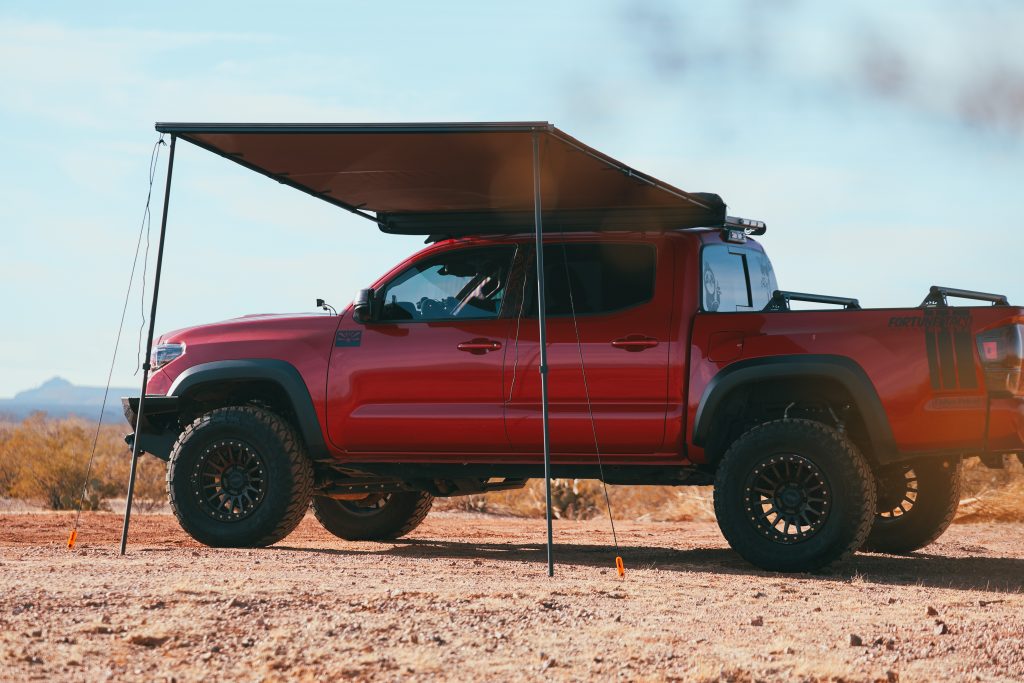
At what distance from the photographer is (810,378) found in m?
8.33

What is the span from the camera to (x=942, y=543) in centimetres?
1111

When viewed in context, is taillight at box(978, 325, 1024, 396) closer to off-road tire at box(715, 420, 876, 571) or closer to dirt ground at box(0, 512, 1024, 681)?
off-road tire at box(715, 420, 876, 571)

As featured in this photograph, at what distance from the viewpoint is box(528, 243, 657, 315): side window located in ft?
28.7

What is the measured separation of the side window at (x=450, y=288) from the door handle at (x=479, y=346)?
→ 0.71ft

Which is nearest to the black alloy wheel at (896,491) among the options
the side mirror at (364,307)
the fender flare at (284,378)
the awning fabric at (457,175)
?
the awning fabric at (457,175)

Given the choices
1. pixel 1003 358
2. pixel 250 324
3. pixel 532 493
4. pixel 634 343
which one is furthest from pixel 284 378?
pixel 532 493

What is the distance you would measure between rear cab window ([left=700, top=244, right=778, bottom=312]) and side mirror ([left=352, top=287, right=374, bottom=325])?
2205mm

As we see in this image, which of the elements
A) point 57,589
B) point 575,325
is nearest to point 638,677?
point 57,589

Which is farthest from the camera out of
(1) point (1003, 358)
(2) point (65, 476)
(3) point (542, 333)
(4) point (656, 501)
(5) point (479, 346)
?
(2) point (65, 476)

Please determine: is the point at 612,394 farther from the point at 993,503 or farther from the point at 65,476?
the point at 65,476

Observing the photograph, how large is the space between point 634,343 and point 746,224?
1536 millimetres

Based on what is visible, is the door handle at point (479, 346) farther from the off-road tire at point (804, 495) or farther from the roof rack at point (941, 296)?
the roof rack at point (941, 296)

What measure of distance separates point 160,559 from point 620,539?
4.32 metres

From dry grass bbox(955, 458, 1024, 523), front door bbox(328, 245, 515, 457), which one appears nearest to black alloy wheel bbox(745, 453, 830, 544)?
front door bbox(328, 245, 515, 457)
